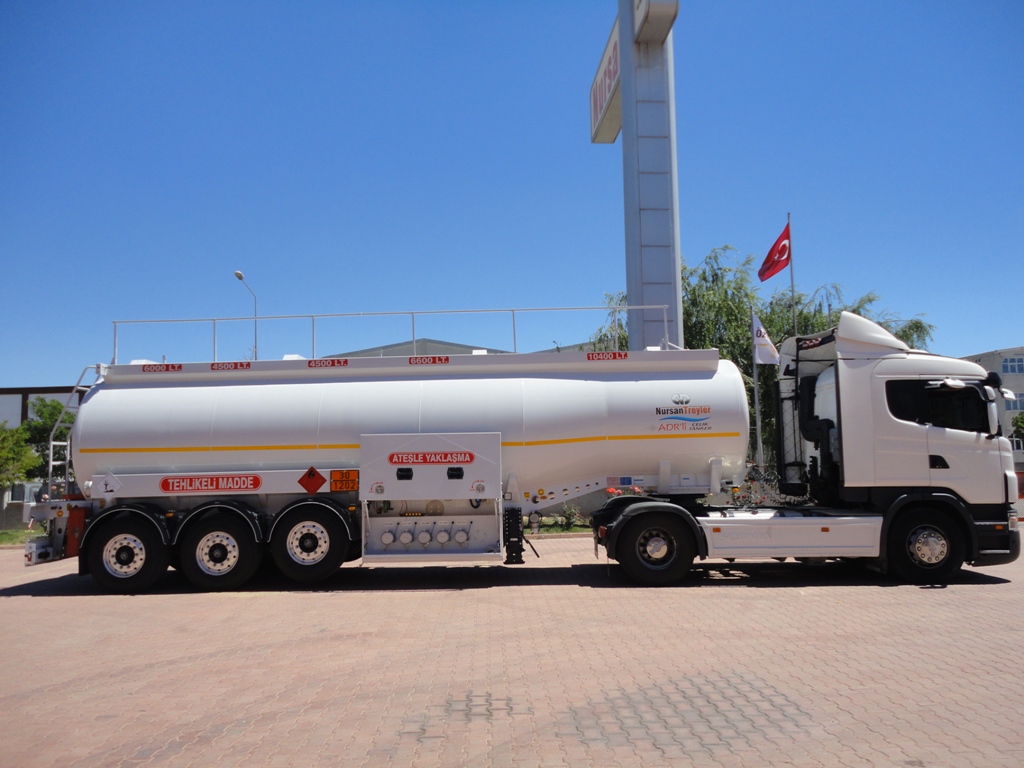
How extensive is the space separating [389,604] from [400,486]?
6.20 ft

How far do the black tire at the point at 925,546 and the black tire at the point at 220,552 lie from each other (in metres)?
9.40

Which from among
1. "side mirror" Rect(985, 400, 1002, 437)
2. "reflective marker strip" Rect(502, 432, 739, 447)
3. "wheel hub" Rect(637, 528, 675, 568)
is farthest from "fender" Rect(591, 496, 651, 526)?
"side mirror" Rect(985, 400, 1002, 437)

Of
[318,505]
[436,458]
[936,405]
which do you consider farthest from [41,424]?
[936,405]

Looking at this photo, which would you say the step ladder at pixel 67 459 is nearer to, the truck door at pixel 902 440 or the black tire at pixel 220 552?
the black tire at pixel 220 552

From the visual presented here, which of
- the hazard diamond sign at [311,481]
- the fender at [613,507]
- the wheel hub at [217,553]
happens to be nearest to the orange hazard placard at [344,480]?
the hazard diamond sign at [311,481]

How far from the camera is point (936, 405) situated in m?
11.1

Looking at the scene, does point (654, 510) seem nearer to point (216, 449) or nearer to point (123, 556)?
point (216, 449)

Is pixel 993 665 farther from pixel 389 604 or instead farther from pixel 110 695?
pixel 110 695

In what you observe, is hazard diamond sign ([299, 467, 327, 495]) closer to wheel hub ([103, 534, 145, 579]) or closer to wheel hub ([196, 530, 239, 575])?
wheel hub ([196, 530, 239, 575])

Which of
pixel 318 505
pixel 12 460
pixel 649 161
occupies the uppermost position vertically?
pixel 649 161

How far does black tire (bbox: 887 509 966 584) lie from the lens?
11.0 meters

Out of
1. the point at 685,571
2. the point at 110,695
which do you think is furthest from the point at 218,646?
the point at 685,571

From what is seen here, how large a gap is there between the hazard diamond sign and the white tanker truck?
34 mm

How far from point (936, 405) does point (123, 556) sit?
40.2ft
